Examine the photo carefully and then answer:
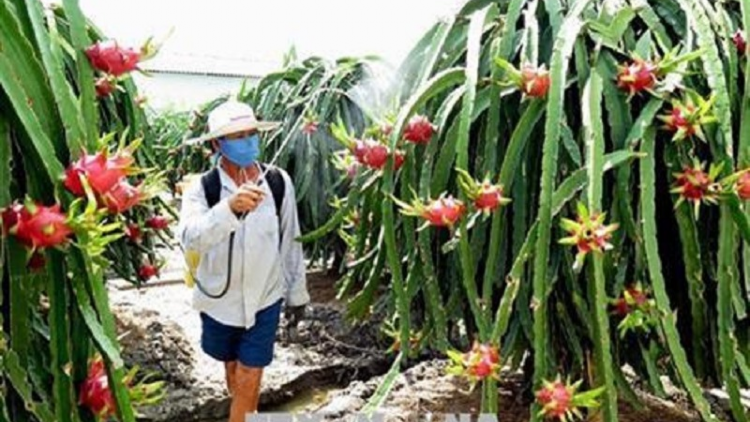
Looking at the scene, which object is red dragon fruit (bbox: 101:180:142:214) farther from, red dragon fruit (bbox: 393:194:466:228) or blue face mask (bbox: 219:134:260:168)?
blue face mask (bbox: 219:134:260:168)

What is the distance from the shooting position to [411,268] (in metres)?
1.81

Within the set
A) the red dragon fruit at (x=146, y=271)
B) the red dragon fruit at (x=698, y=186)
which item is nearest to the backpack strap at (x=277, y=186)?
the red dragon fruit at (x=146, y=271)

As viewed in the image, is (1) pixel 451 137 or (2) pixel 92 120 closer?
(2) pixel 92 120

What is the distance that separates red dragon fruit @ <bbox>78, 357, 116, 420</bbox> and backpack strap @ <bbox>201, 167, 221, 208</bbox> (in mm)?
1573

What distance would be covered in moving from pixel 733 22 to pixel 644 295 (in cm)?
66

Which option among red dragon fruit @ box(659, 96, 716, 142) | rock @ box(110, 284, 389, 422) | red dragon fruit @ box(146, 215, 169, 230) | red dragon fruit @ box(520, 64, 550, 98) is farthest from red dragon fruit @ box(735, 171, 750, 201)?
red dragon fruit @ box(146, 215, 169, 230)

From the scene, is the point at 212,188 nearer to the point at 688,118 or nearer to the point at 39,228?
the point at 688,118

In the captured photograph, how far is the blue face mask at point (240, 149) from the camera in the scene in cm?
259

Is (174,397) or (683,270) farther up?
(683,270)

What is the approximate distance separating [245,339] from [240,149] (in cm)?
62

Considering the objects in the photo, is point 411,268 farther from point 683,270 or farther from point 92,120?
point 92,120

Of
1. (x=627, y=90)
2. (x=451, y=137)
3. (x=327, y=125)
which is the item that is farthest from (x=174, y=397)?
(x=627, y=90)

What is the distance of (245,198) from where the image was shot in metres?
2.38

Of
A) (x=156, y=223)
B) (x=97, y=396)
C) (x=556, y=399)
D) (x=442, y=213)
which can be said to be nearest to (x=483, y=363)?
(x=556, y=399)
